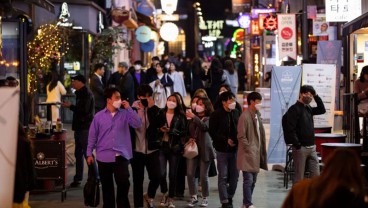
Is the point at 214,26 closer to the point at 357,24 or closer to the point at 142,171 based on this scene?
the point at 357,24

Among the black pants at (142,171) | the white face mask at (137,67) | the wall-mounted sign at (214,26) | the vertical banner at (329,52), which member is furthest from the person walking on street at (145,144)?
the wall-mounted sign at (214,26)

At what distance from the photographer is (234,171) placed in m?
12.6

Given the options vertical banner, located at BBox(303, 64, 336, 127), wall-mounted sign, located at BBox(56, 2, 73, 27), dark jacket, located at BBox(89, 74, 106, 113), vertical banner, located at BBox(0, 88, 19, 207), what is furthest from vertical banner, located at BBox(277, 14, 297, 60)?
vertical banner, located at BBox(0, 88, 19, 207)

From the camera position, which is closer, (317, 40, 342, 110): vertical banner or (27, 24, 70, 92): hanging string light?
(27, 24, 70, 92): hanging string light

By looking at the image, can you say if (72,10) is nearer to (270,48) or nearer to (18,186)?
(270,48)

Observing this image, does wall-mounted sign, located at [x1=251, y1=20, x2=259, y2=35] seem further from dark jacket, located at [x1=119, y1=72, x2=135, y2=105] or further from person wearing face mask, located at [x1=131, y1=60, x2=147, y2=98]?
dark jacket, located at [x1=119, y1=72, x2=135, y2=105]

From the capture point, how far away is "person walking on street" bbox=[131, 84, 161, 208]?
12164 millimetres

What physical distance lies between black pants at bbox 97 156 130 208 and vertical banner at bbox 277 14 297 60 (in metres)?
10.3

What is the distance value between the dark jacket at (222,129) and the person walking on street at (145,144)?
887 mm

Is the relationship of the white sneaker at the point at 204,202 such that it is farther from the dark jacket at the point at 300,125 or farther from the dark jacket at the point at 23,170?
the dark jacket at the point at 23,170

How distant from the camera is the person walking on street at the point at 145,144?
39.9ft

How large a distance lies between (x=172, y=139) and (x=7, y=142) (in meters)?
6.50

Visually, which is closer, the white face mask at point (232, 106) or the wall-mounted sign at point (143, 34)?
the white face mask at point (232, 106)

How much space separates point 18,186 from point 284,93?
9.01 m
